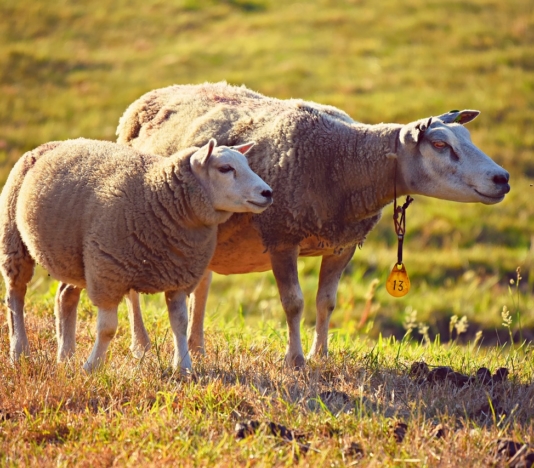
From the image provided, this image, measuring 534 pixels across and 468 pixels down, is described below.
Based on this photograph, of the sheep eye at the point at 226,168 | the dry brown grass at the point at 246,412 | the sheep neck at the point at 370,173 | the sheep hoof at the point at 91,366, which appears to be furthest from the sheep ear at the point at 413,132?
the sheep hoof at the point at 91,366

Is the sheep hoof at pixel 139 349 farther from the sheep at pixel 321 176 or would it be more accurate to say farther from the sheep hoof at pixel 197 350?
the sheep hoof at pixel 197 350

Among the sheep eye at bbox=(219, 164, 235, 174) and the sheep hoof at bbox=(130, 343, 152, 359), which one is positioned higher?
the sheep eye at bbox=(219, 164, 235, 174)

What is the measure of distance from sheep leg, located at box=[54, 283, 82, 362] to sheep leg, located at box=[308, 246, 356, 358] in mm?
1586

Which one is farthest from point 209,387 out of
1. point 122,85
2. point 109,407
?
point 122,85

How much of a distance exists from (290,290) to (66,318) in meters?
1.46

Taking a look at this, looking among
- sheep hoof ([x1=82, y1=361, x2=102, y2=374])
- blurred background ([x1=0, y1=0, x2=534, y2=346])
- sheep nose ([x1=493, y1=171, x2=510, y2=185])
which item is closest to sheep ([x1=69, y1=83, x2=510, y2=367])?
sheep nose ([x1=493, y1=171, x2=510, y2=185])

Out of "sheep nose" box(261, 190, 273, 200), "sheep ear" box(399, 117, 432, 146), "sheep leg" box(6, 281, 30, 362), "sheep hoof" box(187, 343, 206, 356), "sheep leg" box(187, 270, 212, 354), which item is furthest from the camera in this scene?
"sheep leg" box(187, 270, 212, 354)

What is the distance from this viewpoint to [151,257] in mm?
5367

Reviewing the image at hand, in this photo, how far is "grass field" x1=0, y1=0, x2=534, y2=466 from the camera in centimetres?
439

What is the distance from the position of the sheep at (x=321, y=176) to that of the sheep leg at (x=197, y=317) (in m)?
0.40

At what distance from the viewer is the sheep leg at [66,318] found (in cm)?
591

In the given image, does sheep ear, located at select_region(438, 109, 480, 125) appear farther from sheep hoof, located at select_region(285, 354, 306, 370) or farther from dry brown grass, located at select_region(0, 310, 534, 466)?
sheep hoof, located at select_region(285, 354, 306, 370)

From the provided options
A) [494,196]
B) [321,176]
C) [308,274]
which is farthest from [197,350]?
[308,274]

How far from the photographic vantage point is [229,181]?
5.36 meters
